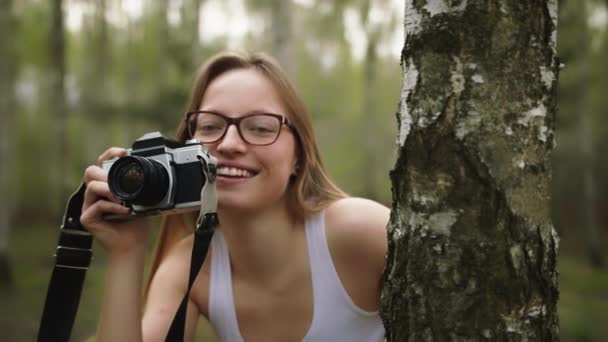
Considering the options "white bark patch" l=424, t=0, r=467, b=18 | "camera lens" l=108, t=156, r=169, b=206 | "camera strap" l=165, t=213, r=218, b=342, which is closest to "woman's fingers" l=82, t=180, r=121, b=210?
"camera lens" l=108, t=156, r=169, b=206

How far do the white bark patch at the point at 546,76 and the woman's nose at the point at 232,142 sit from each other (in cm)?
92

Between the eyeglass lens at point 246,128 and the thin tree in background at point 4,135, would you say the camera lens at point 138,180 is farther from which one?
the thin tree in background at point 4,135

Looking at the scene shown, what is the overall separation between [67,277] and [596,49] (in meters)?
17.4

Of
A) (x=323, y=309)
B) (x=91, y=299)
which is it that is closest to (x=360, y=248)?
(x=323, y=309)

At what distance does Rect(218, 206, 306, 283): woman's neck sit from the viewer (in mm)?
2070

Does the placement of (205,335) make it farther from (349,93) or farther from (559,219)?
(349,93)

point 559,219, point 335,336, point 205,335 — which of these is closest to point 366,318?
point 335,336

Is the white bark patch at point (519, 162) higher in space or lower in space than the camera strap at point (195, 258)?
higher

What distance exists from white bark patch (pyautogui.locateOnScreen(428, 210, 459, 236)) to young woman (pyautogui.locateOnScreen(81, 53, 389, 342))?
0.76 meters

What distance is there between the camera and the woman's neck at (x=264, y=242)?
2070 mm

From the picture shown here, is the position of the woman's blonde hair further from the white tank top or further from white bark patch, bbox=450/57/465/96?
white bark patch, bbox=450/57/465/96

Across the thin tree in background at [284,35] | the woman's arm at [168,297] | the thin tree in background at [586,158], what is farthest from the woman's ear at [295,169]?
the thin tree in background at [586,158]

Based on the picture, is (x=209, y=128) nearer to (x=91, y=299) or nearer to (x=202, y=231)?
(x=202, y=231)

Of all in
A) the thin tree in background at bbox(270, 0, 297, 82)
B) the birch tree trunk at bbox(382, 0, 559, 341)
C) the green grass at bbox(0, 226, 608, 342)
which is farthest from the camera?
the green grass at bbox(0, 226, 608, 342)
